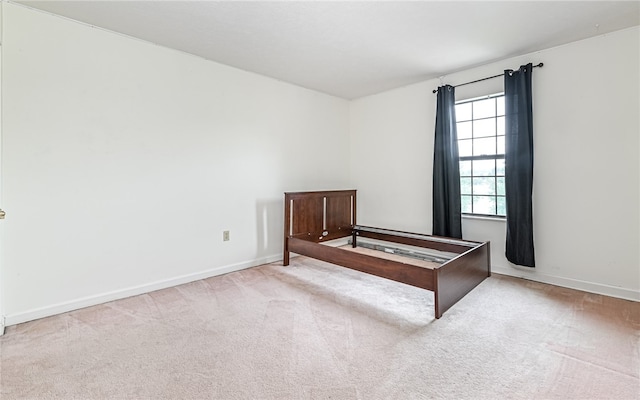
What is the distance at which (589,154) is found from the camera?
2.89 meters

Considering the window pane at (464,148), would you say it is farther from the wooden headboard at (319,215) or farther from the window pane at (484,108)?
the wooden headboard at (319,215)

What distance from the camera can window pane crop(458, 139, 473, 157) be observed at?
3.75 metres

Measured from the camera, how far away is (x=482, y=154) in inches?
143

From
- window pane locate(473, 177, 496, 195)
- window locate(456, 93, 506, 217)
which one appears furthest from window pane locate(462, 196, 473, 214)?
window pane locate(473, 177, 496, 195)

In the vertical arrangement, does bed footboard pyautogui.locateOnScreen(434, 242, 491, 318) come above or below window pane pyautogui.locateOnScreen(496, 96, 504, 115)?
below

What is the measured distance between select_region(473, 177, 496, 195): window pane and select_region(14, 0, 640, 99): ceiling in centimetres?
130

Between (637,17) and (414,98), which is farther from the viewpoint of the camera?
(414,98)

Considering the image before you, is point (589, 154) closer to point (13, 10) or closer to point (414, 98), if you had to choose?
point (414, 98)

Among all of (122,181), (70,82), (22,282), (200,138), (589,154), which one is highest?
(70,82)

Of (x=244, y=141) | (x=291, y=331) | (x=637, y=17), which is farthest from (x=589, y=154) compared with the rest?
(x=244, y=141)

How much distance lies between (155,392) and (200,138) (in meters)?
2.40

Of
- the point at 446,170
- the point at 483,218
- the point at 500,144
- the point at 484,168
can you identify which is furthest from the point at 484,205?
the point at 500,144

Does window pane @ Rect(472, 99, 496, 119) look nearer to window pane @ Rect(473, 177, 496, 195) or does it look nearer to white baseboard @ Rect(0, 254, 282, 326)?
window pane @ Rect(473, 177, 496, 195)

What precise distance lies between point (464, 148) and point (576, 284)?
179 cm
